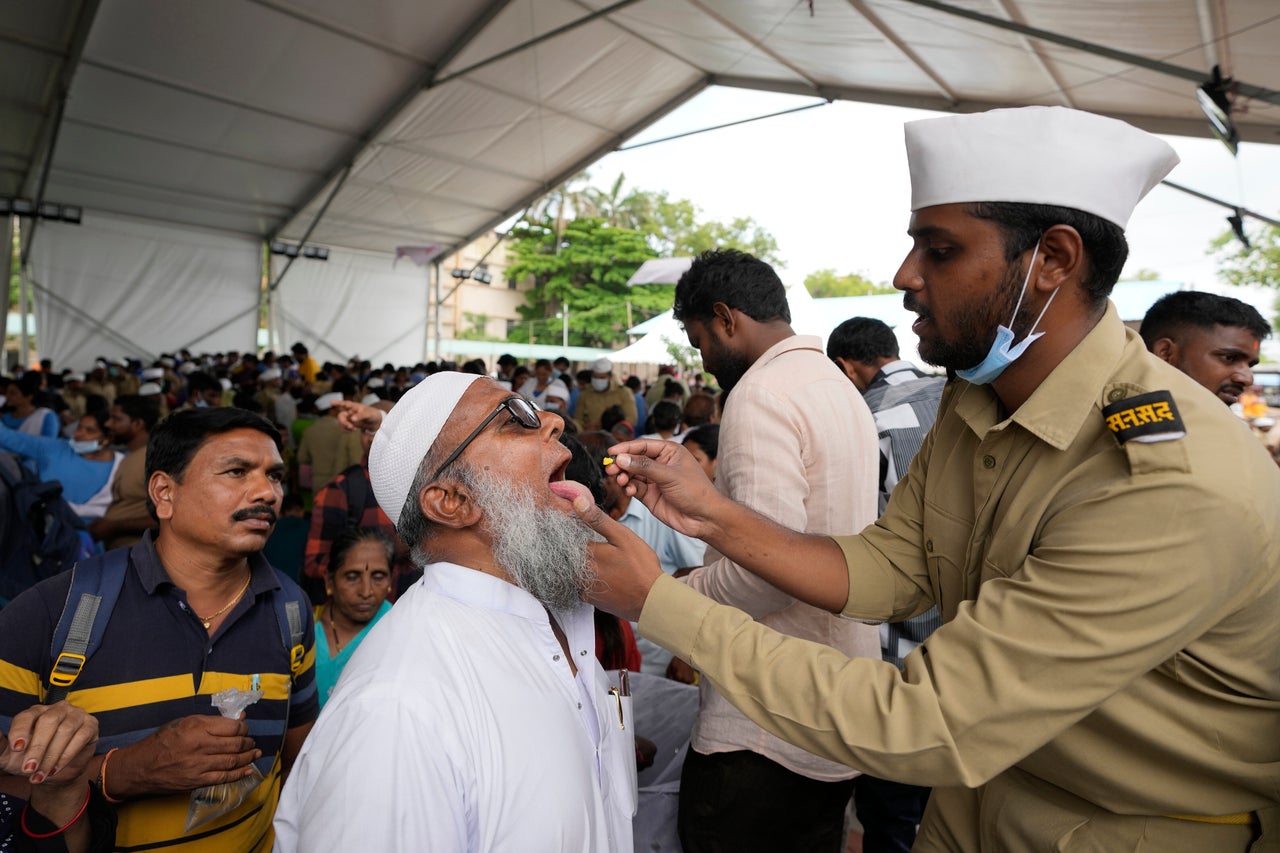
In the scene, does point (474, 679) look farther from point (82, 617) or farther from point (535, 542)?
point (82, 617)

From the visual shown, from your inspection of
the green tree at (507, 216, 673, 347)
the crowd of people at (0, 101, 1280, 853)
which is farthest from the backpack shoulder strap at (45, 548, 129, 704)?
the green tree at (507, 216, 673, 347)

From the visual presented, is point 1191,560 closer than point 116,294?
Yes

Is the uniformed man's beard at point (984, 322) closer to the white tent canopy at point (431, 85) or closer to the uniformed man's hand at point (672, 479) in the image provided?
the uniformed man's hand at point (672, 479)

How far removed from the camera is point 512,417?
6.37 ft

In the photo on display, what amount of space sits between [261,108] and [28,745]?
551 inches

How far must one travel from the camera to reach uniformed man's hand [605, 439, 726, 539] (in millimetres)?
1997

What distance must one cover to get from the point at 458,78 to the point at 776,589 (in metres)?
12.7

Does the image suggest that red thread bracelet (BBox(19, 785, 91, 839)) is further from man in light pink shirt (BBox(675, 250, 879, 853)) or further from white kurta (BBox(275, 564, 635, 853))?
man in light pink shirt (BBox(675, 250, 879, 853))

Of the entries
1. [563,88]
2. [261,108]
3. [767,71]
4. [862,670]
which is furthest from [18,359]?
[862,670]

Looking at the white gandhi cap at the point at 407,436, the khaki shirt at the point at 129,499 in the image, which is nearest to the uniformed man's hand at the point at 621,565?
the white gandhi cap at the point at 407,436

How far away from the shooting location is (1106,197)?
4.83ft

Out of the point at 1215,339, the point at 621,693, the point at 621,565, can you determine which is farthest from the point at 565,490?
the point at 1215,339

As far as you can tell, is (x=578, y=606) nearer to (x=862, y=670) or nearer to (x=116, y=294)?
(x=862, y=670)

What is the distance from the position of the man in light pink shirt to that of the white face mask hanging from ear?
2.37 feet
